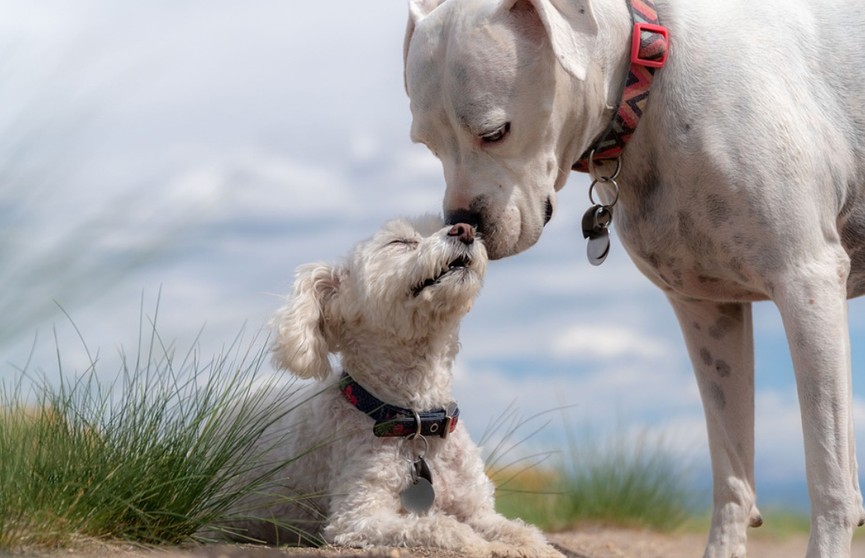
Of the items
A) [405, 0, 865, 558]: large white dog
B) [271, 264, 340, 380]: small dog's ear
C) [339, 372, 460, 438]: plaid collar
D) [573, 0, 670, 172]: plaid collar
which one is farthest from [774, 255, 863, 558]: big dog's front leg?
[271, 264, 340, 380]: small dog's ear

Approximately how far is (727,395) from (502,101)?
7.03ft

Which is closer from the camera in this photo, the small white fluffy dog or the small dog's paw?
the small dog's paw

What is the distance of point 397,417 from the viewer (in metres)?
4.98

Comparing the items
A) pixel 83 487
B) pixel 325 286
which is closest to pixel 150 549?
pixel 83 487

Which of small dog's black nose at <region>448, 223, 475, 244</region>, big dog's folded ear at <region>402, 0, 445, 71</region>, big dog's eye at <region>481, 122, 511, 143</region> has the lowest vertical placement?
small dog's black nose at <region>448, 223, 475, 244</region>

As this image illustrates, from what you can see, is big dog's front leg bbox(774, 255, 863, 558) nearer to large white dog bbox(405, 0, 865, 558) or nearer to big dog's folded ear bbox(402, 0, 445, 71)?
large white dog bbox(405, 0, 865, 558)

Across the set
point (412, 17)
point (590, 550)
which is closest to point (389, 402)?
point (412, 17)

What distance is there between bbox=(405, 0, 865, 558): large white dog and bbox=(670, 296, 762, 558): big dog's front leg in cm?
48

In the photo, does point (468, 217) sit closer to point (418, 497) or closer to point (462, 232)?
point (462, 232)

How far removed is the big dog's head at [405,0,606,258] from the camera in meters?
4.73

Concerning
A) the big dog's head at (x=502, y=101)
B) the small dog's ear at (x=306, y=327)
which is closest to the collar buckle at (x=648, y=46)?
the big dog's head at (x=502, y=101)

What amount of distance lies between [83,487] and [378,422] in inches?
50.7

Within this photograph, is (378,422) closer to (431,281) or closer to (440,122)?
(431,281)

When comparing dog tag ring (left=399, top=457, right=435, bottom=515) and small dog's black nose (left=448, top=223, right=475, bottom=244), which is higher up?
small dog's black nose (left=448, top=223, right=475, bottom=244)
